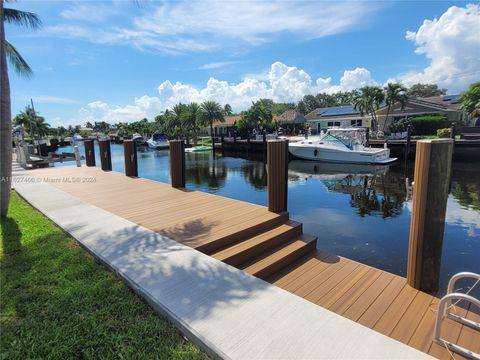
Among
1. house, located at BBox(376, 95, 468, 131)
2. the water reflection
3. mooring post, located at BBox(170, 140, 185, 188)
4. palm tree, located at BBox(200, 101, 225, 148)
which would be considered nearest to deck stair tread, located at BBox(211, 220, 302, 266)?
mooring post, located at BBox(170, 140, 185, 188)

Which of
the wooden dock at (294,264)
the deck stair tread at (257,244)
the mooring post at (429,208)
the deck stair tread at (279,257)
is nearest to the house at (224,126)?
the wooden dock at (294,264)

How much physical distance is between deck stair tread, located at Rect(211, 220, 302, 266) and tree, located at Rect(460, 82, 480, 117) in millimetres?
36441

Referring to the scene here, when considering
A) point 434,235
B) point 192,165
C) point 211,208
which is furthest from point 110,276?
point 192,165

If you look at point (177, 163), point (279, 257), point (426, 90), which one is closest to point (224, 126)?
point (177, 163)

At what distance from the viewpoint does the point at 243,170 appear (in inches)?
804

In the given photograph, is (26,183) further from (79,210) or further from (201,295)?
(201,295)

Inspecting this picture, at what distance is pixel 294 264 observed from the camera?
179 inches

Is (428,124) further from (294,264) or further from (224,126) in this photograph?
(224,126)

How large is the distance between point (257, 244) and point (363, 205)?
761 centimetres

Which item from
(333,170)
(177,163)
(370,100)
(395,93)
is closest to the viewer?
(177,163)

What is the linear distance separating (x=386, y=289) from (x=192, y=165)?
66.5 ft

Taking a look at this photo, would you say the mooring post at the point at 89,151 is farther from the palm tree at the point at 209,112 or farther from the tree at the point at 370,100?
the palm tree at the point at 209,112

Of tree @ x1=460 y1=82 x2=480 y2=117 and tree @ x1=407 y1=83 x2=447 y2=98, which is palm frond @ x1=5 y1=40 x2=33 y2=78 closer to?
tree @ x1=460 y1=82 x2=480 y2=117

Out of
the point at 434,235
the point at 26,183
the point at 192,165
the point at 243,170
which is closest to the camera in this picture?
the point at 434,235
